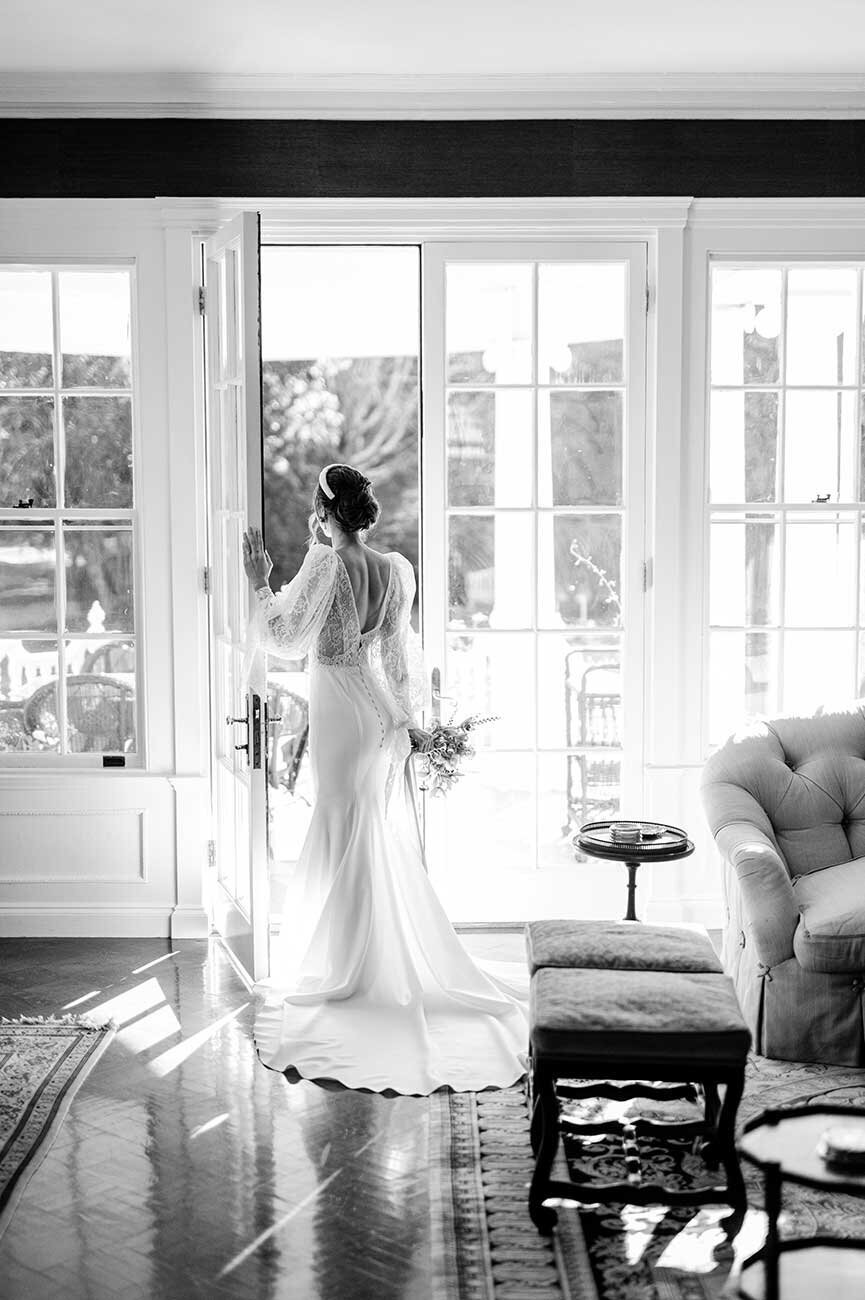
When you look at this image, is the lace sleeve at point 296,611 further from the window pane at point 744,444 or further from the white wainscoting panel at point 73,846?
the window pane at point 744,444

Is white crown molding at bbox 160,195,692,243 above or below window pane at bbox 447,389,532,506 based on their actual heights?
above

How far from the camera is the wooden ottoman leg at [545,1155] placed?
308cm

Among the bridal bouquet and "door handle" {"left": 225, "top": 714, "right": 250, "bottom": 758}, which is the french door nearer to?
the bridal bouquet

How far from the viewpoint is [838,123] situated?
17.2 ft

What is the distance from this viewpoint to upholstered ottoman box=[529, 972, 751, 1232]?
9.95 feet

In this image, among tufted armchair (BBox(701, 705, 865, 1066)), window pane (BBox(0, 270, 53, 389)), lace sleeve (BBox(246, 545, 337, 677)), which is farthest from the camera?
window pane (BBox(0, 270, 53, 389))

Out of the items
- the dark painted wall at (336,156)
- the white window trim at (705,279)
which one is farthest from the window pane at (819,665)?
the dark painted wall at (336,156)

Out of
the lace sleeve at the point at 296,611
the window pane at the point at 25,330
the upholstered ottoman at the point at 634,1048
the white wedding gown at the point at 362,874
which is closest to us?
the upholstered ottoman at the point at 634,1048

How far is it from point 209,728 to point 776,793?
2170 mm

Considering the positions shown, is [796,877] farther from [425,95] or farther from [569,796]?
[425,95]

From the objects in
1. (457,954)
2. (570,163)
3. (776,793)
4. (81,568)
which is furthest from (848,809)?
(81,568)

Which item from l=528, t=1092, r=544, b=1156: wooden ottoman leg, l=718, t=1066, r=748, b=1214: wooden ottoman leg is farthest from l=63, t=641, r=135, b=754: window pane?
l=718, t=1066, r=748, b=1214: wooden ottoman leg

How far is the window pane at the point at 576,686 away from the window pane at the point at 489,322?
107 cm

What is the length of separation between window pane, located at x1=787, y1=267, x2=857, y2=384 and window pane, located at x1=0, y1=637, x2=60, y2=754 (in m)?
3.17
